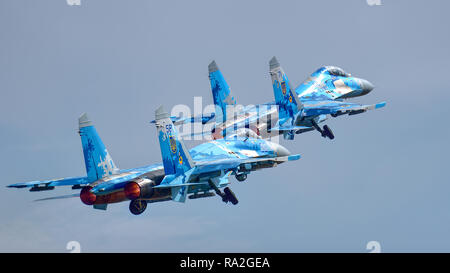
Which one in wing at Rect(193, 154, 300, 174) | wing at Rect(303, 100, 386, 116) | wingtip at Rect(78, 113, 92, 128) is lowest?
wing at Rect(193, 154, 300, 174)

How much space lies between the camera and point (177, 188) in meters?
54.8

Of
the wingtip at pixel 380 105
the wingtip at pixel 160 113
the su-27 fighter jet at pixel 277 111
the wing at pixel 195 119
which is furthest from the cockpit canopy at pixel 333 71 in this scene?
the wingtip at pixel 160 113

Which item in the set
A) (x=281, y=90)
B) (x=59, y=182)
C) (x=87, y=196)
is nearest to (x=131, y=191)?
(x=87, y=196)

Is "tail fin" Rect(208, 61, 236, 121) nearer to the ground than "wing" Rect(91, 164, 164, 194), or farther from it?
farther from it

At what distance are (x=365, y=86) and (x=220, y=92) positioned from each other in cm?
1709

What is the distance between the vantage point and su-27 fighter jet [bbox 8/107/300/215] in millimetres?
53812

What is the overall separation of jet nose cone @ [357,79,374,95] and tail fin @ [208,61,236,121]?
51.5 ft

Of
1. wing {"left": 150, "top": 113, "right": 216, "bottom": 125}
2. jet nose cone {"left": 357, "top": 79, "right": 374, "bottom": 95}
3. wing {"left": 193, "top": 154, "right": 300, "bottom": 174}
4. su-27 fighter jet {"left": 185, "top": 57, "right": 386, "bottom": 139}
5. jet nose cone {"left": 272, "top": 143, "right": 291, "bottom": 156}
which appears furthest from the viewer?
jet nose cone {"left": 357, "top": 79, "right": 374, "bottom": 95}

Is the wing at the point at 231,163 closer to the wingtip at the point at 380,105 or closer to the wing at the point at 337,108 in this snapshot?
the wing at the point at 337,108

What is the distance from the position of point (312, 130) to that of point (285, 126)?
4.91 metres

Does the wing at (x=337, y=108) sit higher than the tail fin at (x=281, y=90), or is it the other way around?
the tail fin at (x=281, y=90)

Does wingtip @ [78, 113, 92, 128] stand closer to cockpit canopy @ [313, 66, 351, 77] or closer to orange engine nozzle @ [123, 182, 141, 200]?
orange engine nozzle @ [123, 182, 141, 200]

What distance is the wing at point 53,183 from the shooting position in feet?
187

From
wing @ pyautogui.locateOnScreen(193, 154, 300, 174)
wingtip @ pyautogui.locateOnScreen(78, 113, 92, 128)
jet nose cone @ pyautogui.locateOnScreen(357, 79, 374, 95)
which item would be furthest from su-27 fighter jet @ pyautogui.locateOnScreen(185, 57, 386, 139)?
wingtip @ pyautogui.locateOnScreen(78, 113, 92, 128)
